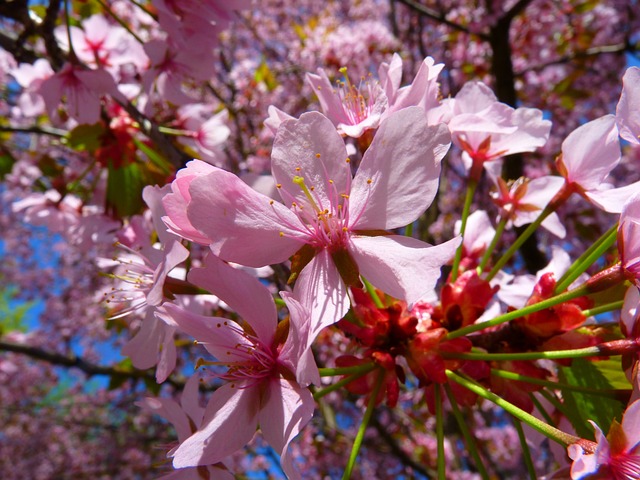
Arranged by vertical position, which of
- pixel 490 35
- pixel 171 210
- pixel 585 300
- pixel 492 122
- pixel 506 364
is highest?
pixel 490 35

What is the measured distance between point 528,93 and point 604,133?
3.91 meters

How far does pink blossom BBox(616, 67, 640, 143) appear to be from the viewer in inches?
37.0

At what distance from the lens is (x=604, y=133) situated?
1101mm

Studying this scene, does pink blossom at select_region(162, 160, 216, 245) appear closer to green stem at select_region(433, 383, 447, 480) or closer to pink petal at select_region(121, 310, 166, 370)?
pink petal at select_region(121, 310, 166, 370)

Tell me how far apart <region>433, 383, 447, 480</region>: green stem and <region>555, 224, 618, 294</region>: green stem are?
1.06 ft

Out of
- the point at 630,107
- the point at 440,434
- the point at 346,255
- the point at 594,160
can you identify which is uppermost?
the point at 630,107

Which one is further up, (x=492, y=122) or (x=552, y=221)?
(x=492, y=122)

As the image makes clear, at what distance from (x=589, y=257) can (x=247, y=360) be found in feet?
2.25

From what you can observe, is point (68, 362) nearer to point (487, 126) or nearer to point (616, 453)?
point (487, 126)

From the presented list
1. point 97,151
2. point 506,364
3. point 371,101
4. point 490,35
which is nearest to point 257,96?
point 490,35

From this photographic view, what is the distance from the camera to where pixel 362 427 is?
3.07ft

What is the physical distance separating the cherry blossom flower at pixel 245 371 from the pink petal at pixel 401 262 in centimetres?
15

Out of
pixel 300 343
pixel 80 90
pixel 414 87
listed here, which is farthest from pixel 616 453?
pixel 80 90

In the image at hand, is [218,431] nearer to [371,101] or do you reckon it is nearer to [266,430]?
[266,430]
